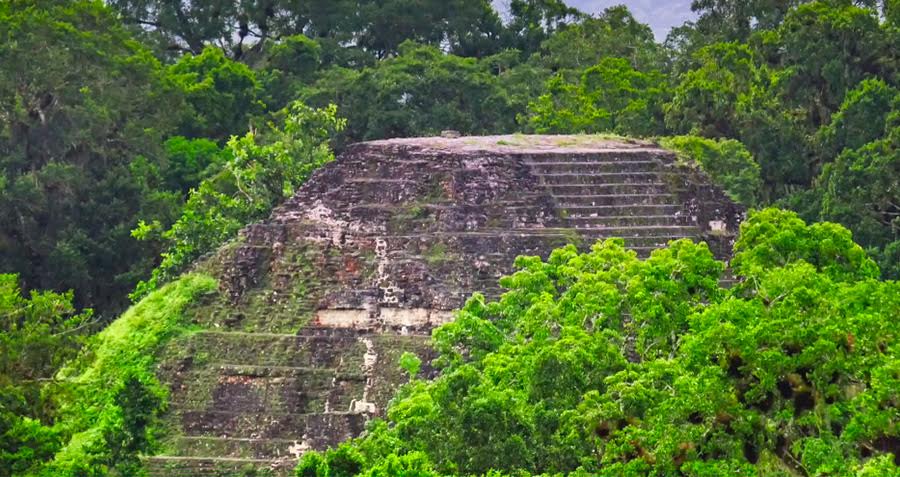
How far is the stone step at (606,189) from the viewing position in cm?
3109

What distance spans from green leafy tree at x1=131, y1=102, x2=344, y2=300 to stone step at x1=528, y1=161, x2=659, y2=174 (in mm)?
5403

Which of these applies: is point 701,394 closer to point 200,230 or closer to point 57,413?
point 57,413

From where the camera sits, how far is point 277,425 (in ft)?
86.7

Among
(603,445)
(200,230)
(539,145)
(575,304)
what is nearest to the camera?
(603,445)

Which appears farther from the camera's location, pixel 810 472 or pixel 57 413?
pixel 57 413

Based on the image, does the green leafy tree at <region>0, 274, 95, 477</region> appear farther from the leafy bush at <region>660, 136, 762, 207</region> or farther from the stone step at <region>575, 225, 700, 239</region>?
the leafy bush at <region>660, 136, 762, 207</region>

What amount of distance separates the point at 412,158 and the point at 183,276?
13.4 ft

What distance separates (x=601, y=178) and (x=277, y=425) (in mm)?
7439

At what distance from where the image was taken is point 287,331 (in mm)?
28391

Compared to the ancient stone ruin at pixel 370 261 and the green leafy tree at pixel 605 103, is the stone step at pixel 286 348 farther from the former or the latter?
the green leafy tree at pixel 605 103

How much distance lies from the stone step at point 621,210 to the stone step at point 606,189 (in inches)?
13.1

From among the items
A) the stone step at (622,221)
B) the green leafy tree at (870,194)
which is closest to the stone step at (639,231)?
the stone step at (622,221)

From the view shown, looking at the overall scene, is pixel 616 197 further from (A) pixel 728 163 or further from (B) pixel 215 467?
(A) pixel 728 163

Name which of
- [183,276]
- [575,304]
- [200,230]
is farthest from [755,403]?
[200,230]
